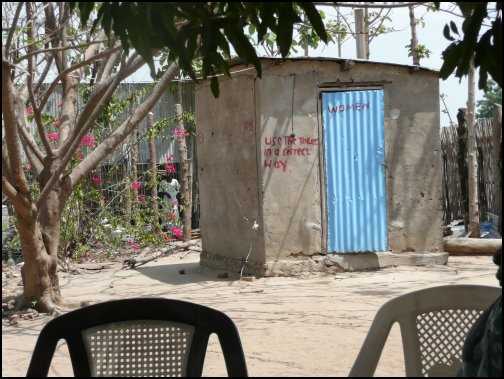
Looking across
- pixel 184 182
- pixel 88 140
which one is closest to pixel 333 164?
pixel 88 140

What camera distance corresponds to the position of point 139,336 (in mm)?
3018

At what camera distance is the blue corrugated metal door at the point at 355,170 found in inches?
390

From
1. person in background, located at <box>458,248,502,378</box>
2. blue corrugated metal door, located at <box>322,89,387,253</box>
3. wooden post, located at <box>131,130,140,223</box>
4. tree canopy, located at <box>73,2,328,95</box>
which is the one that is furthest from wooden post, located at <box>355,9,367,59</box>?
person in background, located at <box>458,248,502,378</box>

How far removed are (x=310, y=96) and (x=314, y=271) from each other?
2.05 meters

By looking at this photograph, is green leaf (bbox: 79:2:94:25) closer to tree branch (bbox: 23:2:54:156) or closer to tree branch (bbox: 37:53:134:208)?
tree branch (bbox: 23:2:54:156)

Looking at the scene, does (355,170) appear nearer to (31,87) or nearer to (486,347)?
(31,87)

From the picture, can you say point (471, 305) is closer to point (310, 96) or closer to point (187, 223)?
point (310, 96)

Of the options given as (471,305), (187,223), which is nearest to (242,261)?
(187,223)

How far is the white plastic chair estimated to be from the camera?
3092 millimetres

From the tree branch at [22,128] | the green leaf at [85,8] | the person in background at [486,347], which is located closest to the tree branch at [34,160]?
the tree branch at [22,128]

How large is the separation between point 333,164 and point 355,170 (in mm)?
283

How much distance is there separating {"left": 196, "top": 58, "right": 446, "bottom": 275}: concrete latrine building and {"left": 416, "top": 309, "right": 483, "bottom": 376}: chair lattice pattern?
257 inches

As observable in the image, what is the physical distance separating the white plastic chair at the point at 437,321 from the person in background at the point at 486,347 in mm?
646

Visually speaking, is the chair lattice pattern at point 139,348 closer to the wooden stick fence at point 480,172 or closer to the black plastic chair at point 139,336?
the black plastic chair at point 139,336
